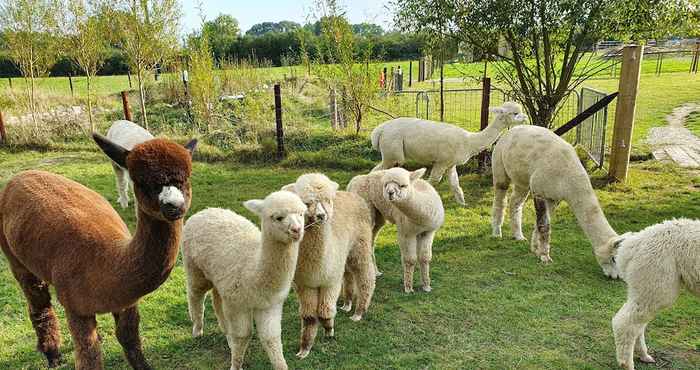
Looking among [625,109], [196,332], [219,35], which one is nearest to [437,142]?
[625,109]

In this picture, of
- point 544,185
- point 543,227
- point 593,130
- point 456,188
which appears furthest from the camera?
point 593,130

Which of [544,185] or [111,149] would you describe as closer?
[111,149]

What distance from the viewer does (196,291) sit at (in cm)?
389

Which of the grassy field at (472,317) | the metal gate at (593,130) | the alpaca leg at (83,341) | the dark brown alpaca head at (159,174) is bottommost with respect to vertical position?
the grassy field at (472,317)

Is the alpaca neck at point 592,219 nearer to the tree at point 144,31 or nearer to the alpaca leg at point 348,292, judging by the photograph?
the alpaca leg at point 348,292

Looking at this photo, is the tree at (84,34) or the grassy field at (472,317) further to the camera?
the tree at (84,34)

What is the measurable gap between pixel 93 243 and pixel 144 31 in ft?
32.4

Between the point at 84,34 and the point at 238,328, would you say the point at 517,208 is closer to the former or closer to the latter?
the point at 238,328

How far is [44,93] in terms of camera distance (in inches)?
613

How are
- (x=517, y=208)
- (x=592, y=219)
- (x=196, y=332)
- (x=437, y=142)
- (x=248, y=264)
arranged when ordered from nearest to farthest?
(x=248, y=264), (x=196, y=332), (x=592, y=219), (x=517, y=208), (x=437, y=142)

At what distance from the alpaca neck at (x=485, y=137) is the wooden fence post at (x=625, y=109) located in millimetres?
2236

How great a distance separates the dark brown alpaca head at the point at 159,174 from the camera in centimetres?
231

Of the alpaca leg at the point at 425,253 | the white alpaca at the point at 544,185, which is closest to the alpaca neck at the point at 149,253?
the alpaca leg at the point at 425,253

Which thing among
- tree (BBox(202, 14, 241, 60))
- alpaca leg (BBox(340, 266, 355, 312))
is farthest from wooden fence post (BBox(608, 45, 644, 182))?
tree (BBox(202, 14, 241, 60))
